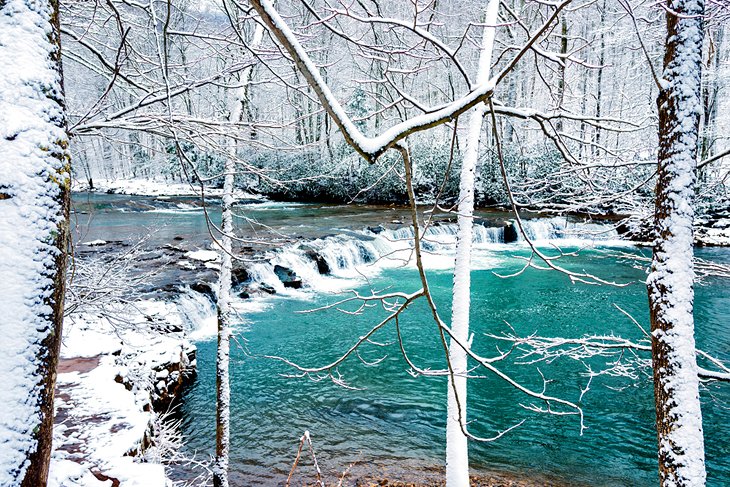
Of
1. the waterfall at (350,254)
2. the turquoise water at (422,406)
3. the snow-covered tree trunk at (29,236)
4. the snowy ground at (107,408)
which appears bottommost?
the turquoise water at (422,406)

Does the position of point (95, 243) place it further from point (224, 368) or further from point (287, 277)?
point (224, 368)

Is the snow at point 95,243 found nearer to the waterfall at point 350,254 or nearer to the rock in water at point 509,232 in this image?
the waterfall at point 350,254

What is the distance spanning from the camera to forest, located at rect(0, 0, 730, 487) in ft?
4.25

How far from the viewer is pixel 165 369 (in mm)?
7453

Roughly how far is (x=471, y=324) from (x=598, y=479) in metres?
4.91

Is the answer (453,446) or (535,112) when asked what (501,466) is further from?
(535,112)

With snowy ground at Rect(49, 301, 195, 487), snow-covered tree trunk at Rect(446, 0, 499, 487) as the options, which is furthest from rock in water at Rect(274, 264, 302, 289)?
snow-covered tree trunk at Rect(446, 0, 499, 487)

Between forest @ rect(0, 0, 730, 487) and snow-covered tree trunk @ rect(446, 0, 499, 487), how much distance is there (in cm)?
3

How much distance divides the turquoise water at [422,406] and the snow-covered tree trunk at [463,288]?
1.76m

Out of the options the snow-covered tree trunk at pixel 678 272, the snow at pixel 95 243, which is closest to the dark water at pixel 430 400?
the snow-covered tree trunk at pixel 678 272

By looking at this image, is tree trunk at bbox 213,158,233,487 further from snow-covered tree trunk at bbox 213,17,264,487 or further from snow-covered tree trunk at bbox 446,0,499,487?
snow-covered tree trunk at bbox 446,0,499,487

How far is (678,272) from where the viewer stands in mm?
2951

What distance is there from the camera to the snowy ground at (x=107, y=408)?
3633mm

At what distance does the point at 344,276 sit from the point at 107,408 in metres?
10.6
